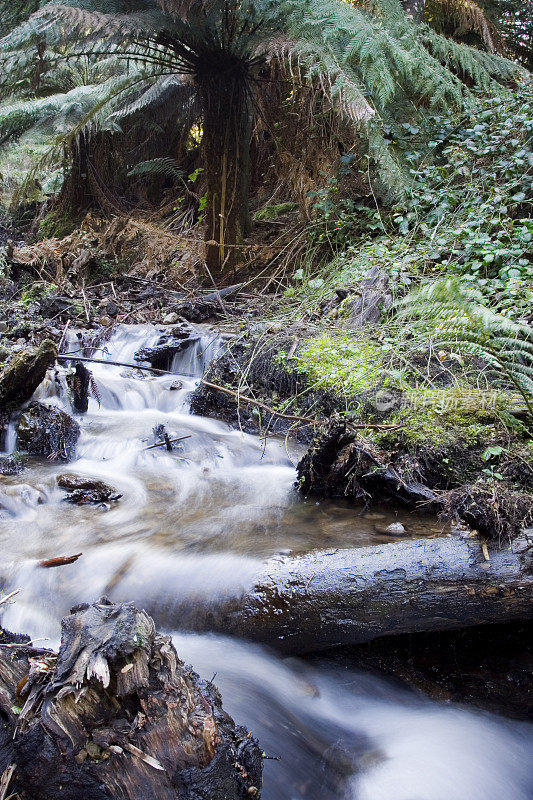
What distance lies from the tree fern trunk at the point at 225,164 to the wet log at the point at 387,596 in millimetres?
5005

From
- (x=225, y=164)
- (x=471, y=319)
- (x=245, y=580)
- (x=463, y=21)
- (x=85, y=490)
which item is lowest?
(x=85, y=490)

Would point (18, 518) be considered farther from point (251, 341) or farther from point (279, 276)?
point (279, 276)

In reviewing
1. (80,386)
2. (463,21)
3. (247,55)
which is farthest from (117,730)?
(463,21)

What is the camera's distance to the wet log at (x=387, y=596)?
195cm

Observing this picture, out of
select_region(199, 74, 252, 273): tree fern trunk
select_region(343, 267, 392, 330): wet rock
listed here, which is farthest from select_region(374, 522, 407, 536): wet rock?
select_region(199, 74, 252, 273): tree fern trunk

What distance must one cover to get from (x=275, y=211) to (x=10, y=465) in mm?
4800

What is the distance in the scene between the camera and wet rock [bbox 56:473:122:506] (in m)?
3.25

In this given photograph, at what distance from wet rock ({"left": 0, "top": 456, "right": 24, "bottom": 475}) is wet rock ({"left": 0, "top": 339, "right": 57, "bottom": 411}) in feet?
1.31

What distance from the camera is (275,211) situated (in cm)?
704

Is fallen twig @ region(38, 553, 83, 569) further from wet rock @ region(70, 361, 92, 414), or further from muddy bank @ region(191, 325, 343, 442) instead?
wet rock @ region(70, 361, 92, 414)

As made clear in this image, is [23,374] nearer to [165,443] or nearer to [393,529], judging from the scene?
[165,443]

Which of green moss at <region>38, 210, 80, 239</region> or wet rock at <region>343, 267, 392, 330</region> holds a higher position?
green moss at <region>38, 210, 80, 239</region>

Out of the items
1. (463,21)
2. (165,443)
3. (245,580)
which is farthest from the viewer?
(463,21)

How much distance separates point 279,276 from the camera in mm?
6121
